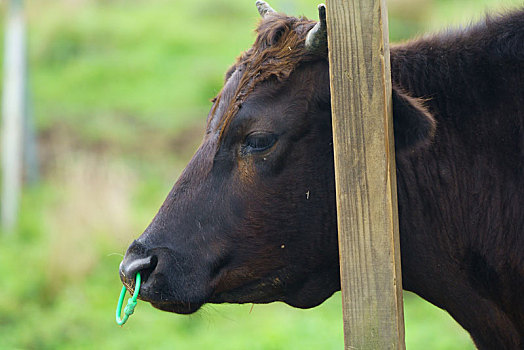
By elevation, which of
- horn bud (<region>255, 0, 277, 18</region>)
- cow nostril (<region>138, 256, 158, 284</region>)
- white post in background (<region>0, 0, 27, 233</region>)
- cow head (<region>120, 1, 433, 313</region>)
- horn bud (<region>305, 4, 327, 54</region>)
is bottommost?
cow nostril (<region>138, 256, 158, 284</region>)

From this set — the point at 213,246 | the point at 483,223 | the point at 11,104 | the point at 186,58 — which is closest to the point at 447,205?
the point at 483,223

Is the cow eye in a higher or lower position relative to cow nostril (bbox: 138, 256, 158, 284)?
higher

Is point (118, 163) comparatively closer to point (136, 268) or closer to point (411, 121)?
point (136, 268)

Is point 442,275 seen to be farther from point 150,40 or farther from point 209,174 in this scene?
point 150,40

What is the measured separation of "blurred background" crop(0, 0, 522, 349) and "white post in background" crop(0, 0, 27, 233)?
35 centimetres

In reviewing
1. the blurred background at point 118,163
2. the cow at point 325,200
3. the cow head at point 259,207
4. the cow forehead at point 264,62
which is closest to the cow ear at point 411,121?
the cow at point 325,200

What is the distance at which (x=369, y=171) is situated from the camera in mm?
2492

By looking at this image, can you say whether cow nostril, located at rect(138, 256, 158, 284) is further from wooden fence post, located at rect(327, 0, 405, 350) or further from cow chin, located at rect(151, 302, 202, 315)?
wooden fence post, located at rect(327, 0, 405, 350)

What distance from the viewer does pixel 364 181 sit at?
8.20 ft

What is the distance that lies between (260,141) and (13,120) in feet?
25.2

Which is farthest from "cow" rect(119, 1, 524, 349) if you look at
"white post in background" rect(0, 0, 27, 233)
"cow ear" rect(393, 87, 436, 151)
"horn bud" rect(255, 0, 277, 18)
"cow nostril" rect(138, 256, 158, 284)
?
"white post in background" rect(0, 0, 27, 233)

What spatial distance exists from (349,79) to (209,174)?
0.92 m

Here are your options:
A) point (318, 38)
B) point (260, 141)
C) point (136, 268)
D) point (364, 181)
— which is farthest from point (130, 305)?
point (318, 38)

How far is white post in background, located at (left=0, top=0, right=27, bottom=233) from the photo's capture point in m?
9.80
